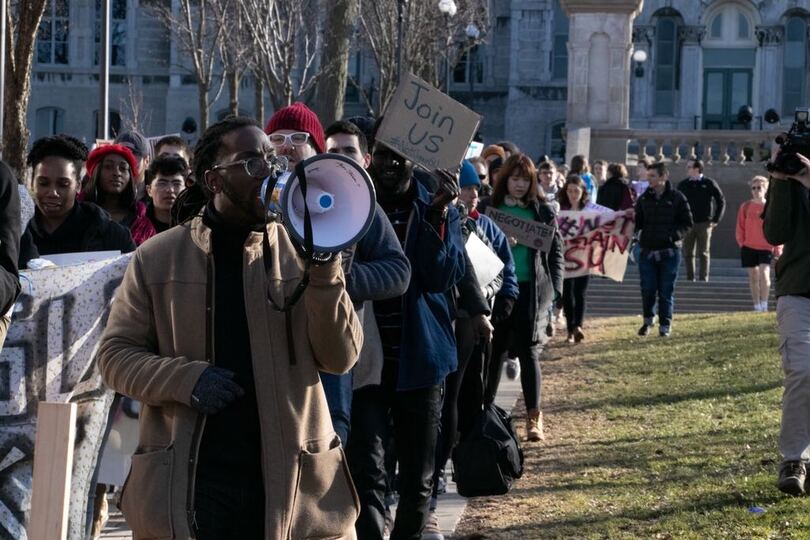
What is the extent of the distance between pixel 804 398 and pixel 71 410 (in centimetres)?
539

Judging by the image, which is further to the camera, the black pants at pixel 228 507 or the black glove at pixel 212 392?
the black pants at pixel 228 507

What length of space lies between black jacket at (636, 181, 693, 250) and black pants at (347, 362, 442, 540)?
12.1m

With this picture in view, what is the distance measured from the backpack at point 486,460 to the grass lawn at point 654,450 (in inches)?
31.2

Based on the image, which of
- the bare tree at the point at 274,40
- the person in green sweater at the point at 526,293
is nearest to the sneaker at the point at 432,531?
the person in green sweater at the point at 526,293

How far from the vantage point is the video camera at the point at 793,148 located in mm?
8797

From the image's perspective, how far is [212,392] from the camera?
435 centimetres

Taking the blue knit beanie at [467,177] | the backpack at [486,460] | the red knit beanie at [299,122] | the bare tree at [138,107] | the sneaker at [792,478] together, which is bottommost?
the sneaker at [792,478]

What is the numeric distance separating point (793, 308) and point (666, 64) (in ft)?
161

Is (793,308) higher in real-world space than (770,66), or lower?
lower

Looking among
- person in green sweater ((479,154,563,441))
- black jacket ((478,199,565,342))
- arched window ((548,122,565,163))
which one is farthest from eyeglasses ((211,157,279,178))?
arched window ((548,122,565,163))

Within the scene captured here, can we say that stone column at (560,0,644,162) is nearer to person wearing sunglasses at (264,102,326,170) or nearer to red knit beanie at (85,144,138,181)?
red knit beanie at (85,144,138,181)

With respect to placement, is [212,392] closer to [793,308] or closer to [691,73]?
[793,308]

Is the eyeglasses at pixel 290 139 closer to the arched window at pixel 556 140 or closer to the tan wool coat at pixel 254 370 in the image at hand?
the tan wool coat at pixel 254 370

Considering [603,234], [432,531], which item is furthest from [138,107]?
[432,531]
